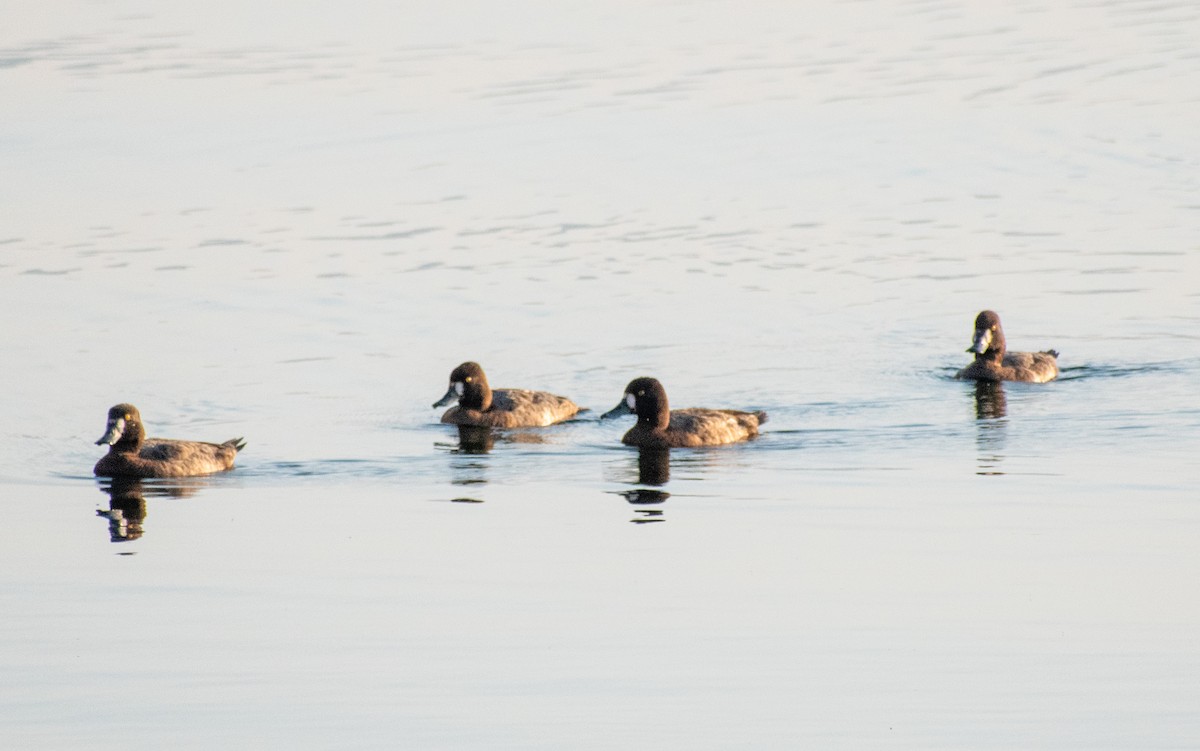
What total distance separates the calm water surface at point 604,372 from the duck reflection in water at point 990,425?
0.09 meters

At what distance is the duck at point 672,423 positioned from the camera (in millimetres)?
22797

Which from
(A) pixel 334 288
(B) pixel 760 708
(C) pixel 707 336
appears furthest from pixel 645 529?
(A) pixel 334 288

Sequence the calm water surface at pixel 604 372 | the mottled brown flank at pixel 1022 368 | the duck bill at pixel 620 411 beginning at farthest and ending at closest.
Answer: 1. the mottled brown flank at pixel 1022 368
2. the duck bill at pixel 620 411
3. the calm water surface at pixel 604 372

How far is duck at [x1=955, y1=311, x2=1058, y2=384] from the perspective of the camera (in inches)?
1012

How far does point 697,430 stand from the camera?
22875 millimetres

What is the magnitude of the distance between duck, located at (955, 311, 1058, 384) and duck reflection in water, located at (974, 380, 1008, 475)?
0.17 metres

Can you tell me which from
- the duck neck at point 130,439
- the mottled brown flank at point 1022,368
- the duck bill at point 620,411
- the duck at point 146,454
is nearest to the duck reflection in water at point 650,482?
the duck bill at point 620,411

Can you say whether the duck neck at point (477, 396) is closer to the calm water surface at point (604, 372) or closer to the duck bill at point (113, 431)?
the calm water surface at point (604, 372)

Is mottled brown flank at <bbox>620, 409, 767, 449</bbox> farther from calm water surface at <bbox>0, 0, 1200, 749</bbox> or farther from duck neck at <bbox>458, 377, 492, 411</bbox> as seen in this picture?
duck neck at <bbox>458, 377, 492, 411</bbox>

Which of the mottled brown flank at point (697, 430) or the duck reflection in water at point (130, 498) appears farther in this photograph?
the mottled brown flank at point (697, 430)

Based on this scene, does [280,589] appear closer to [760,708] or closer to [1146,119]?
[760,708]

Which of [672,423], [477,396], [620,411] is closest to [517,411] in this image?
[477,396]

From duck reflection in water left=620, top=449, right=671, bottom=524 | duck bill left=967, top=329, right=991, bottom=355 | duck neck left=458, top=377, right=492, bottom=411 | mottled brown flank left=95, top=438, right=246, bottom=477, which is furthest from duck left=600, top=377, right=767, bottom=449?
mottled brown flank left=95, top=438, right=246, bottom=477

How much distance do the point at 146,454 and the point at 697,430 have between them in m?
5.83
